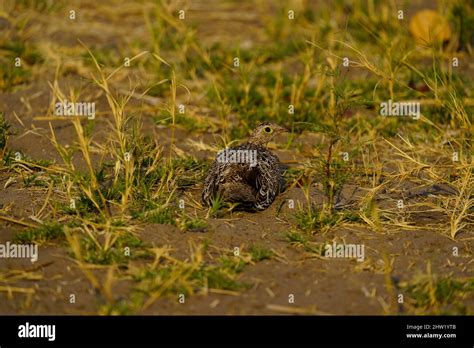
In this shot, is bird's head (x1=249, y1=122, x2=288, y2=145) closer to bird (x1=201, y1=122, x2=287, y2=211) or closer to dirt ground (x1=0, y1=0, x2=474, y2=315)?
bird (x1=201, y1=122, x2=287, y2=211)

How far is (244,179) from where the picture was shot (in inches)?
320

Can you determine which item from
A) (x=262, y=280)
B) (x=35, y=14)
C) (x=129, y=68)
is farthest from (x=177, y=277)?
(x=35, y=14)

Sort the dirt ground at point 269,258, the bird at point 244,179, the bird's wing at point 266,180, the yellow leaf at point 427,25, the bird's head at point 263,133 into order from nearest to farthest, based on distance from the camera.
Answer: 1. the dirt ground at point 269,258
2. the bird at point 244,179
3. the bird's wing at point 266,180
4. the bird's head at point 263,133
5. the yellow leaf at point 427,25

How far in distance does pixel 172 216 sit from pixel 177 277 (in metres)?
1.23

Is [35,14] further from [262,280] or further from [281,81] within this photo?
[262,280]

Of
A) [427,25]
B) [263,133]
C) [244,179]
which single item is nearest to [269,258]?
[244,179]

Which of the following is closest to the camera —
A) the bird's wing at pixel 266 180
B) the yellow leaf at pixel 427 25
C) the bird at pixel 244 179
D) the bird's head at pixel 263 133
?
the bird at pixel 244 179

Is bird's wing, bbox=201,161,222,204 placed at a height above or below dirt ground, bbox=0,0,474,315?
above

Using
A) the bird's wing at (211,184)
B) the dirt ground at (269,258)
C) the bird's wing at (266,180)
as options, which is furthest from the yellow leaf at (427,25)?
the bird's wing at (211,184)

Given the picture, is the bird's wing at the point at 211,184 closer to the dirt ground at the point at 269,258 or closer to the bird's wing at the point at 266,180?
the dirt ground at the point at 269,258

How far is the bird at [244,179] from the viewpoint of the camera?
799cm

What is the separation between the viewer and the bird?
7992 mm

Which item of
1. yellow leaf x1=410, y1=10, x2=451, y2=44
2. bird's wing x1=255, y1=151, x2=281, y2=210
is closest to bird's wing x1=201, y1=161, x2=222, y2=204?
bird's wing x1=255, y1=151, x2=281, y2=210
